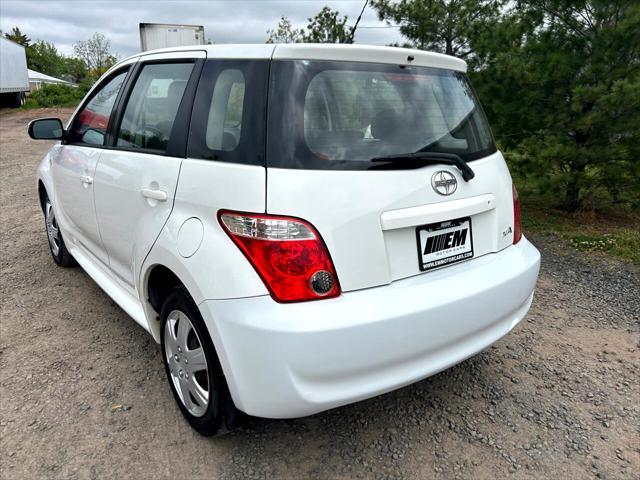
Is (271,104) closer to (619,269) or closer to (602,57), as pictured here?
(619,269)

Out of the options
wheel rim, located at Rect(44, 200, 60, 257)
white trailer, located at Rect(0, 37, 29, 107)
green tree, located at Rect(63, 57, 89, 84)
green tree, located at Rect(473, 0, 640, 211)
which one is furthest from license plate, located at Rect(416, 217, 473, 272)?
green tree, located at Rect(63, 57, 89, 84)

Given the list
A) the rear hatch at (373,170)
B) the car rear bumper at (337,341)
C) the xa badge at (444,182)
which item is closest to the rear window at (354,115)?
the rear hatch at (373,170)

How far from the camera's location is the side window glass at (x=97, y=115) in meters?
3.16

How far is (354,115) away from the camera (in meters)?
2.06

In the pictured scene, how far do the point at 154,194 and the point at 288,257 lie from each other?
887mm

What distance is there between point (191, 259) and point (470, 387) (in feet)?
5.64

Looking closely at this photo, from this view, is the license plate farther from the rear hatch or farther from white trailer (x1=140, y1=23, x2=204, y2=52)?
white trailer (x1=140, y1=23, x2=204, y2=52)

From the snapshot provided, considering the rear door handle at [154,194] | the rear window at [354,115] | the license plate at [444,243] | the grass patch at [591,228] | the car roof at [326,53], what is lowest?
the grass patch at [591,228]

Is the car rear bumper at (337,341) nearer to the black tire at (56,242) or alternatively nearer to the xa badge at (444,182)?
the xa badge at (444,182)

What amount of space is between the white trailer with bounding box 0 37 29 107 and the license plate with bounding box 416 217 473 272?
23779 millimetres

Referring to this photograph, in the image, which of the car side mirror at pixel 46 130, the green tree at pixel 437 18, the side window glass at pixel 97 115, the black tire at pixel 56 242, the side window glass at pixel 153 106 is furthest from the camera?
the green tree at pixel 437 18

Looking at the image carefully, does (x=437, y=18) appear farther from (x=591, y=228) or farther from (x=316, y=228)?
(x=316, y=228)

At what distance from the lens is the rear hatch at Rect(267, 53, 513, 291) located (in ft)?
6.25

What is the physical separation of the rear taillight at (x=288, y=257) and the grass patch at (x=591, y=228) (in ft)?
13.3
